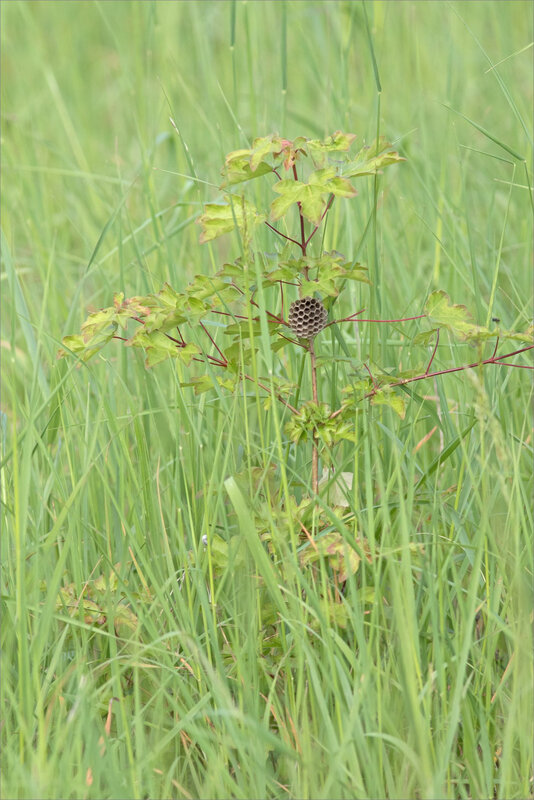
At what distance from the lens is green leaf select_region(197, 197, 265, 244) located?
1.47 metres

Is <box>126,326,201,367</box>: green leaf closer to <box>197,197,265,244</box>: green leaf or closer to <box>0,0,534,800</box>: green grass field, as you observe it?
<box>0,0,534,800</box>: green grass field

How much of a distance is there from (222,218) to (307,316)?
22 centimetres

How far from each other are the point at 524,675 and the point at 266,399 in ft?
2.08

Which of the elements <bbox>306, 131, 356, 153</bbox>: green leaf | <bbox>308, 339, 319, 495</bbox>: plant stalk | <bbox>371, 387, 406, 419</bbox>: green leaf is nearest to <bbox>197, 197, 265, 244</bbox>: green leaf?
<bbox>306, 131, 356, 153</bbox>: green leaf

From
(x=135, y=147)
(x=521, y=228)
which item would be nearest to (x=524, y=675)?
(x=521, y=228)

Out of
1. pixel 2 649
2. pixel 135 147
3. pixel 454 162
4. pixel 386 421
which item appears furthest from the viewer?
pixel 135 147

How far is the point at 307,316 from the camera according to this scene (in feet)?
5.04

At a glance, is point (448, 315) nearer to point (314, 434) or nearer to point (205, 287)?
point (314, 434)

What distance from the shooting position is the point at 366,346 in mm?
2111

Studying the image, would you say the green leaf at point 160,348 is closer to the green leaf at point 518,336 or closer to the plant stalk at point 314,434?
the plant stalk at point 314,434

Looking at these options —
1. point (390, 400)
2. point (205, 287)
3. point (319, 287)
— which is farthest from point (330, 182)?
point (390, 400)

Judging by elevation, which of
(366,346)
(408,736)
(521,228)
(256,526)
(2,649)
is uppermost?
(521,228)

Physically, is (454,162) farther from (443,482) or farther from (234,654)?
(234,654)

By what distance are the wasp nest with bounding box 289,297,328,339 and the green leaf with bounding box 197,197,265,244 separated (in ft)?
0.53
